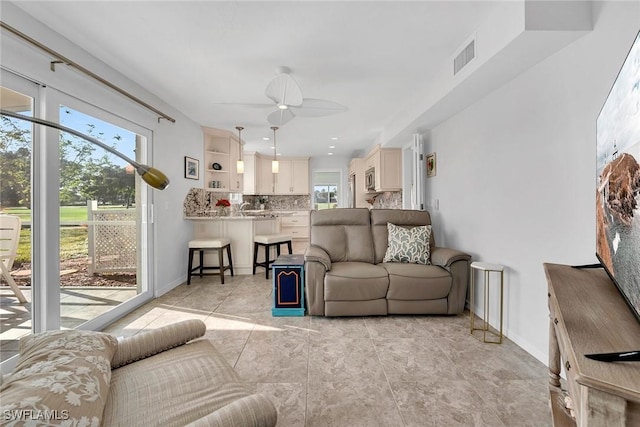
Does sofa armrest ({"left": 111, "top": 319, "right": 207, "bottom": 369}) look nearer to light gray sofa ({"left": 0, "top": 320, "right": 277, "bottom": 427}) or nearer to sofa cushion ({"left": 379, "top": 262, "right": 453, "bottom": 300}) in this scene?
light gray sofa ({"left": 0, "top": 320, "right": 277, "bottom": 427})

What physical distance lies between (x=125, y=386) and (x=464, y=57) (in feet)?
9.76

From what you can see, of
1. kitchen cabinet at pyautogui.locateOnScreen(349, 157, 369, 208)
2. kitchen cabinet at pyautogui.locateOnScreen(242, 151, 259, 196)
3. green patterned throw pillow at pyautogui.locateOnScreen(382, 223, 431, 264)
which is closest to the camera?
green patterned throw pillow at pyautogui.locateOnScreen(382, 223, 431, 264)

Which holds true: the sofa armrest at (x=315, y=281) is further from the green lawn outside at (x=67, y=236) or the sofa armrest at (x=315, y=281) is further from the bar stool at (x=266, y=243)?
the green lawn outside at (x=67, y=236)

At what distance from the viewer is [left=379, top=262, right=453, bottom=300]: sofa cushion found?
2.79 meters

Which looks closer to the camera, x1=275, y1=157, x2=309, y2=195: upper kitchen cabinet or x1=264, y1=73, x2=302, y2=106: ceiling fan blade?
x1=264, y1=73, x2=302, y2=106: ceiling fan blade

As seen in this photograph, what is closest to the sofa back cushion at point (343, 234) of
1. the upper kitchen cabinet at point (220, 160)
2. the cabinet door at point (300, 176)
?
the upper kitchen cabinet at point (220, 160)

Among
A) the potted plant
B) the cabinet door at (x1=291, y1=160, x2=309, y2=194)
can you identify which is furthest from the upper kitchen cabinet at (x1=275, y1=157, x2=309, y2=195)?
the potted plant

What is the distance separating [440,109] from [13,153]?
12.2ft

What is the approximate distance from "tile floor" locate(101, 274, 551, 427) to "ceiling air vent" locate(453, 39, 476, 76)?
2309 millimetres

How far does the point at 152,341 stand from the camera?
1240 millimetres

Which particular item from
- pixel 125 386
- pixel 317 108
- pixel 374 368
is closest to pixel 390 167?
pixel 317 108

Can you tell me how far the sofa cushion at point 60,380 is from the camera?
63cm

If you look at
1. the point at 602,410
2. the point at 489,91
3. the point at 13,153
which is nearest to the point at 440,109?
the point at 489,91

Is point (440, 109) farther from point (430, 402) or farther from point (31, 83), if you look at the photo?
point (31, 83)
